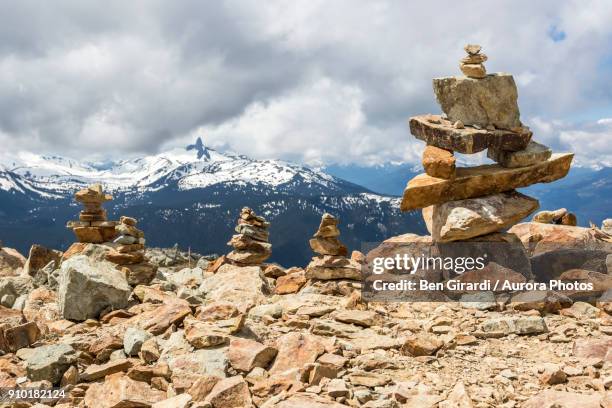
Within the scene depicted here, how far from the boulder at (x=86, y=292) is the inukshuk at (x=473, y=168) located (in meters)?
12.9

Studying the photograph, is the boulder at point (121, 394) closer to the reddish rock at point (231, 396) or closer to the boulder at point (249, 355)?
the reddish rock at point (231, 396)

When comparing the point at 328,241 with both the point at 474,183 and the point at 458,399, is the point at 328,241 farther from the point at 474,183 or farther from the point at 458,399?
the point at 458,399

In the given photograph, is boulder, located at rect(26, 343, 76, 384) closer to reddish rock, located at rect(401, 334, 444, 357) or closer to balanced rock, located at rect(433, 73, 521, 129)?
reddish rock, located at rect(401, 334, 444, 357)

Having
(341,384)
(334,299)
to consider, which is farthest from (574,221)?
(341,384)

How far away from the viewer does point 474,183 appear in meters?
21.6

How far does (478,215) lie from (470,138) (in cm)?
347

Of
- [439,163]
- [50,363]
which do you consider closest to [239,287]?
[439,163]

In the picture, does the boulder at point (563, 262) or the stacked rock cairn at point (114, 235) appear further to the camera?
the stacked rock cairn at point (114, 235)

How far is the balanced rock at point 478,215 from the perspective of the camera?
20734 mm

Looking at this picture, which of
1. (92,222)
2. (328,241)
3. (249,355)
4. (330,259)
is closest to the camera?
→ (249,355)

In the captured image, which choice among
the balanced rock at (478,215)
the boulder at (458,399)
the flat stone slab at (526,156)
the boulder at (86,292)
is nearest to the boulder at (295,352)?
the boulder at (458,399)

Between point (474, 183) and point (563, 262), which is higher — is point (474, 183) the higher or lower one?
the higher one

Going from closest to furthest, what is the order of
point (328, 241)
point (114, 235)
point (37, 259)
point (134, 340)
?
point (134, 340)
point (328, 241)
point (37, 259)
point (114, 235)

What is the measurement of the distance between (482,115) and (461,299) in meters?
8.98
